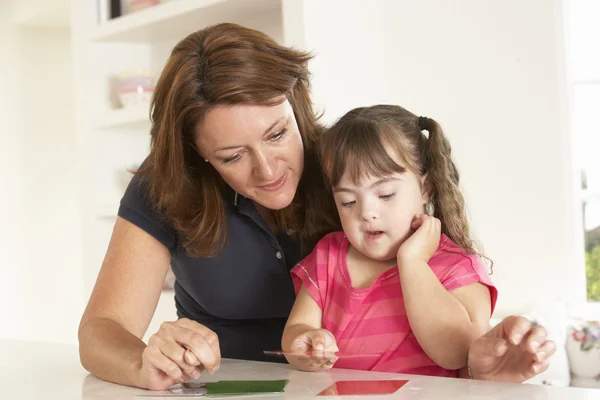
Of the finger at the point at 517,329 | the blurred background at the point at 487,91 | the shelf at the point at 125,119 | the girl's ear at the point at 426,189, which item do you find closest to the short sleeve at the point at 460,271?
the girl's ear at the point at 426,189

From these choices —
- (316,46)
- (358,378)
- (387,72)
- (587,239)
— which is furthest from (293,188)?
(587,239)

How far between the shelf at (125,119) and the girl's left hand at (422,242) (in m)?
2.21

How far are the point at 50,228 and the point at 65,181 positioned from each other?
1.10 feet

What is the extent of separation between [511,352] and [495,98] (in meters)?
1.86

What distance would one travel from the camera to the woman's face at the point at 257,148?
1591 millimetres

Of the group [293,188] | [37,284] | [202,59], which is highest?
[202,59]

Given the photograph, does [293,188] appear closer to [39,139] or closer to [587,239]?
[587,239]

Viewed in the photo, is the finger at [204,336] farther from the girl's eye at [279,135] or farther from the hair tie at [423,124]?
the hair tie at [423,124]

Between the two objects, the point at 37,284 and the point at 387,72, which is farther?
the point at 37,284

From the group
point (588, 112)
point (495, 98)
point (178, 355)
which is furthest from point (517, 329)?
point (588, 112)

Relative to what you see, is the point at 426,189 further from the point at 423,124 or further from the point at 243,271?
the point at 243,271

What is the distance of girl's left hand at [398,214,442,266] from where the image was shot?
1465 mm

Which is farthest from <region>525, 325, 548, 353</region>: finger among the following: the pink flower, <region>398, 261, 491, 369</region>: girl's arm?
the pink flower

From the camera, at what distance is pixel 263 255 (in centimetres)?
185
